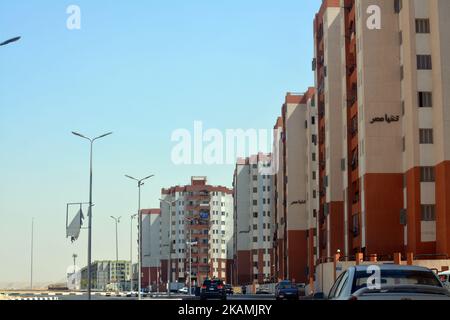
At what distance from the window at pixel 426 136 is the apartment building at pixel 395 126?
8 centimetres

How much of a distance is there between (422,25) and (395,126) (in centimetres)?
897

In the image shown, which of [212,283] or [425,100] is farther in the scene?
[425,100]

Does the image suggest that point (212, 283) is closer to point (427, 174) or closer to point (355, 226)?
point (427, 174)

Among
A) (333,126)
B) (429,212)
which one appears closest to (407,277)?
(429,212)

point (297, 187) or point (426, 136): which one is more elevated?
point (297, 187)

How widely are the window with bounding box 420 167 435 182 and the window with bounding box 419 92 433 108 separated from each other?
16.2 ft

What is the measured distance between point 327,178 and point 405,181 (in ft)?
81.0

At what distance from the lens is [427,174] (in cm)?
6688

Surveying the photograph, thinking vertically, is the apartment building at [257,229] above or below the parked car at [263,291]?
above

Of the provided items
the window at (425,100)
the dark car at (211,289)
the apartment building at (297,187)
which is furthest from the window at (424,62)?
the apartment building at (297,187)

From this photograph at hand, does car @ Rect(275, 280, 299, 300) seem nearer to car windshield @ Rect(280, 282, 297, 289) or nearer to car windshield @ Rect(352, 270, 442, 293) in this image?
car windshield @ Rect(280, 282, 297, 289)

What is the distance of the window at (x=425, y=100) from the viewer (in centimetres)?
6700

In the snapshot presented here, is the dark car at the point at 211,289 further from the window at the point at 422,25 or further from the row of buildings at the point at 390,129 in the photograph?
the window at the point at 422,25
